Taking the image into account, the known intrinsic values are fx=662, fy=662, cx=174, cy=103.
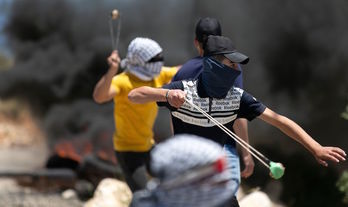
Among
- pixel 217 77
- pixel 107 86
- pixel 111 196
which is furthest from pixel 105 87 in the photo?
pixel 111 196

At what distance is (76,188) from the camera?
8820 millimetres

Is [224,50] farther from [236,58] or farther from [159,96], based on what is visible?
[159,96]

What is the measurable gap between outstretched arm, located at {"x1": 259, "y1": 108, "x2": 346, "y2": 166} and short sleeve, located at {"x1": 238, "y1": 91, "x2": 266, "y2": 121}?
30mm

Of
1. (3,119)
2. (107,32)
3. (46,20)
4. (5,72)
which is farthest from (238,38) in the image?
(3,119)

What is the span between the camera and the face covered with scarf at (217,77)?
341 cm

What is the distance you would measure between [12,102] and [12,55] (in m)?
0.74

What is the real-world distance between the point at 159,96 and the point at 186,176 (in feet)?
3.81

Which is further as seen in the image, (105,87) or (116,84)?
(116,84)

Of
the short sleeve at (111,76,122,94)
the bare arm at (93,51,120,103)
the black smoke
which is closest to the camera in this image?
the bare arm at (93,51,120,103)

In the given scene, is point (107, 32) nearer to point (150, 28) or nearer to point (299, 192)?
point (150, 28)

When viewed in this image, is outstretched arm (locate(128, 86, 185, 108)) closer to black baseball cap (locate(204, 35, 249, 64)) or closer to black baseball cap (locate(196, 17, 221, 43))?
black baseball cap (locate(204, 35, 249, 64))

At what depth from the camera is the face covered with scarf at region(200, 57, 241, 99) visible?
341cm

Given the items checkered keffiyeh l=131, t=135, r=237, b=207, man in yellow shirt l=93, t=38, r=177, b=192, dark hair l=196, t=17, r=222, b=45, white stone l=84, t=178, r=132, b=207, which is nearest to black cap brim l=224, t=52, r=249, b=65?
dark hair l=196, t=17, r=222, b=45

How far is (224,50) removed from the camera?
3.43 metres
